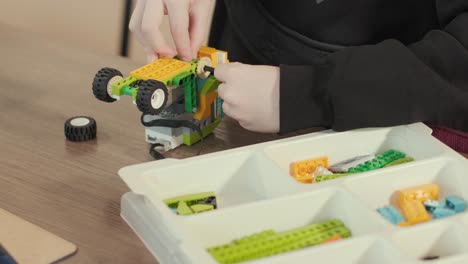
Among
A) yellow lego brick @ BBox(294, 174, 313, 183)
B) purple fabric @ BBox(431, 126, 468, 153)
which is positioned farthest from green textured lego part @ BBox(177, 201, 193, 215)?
purple fabric @ BBox(431, 126, 468, 153)

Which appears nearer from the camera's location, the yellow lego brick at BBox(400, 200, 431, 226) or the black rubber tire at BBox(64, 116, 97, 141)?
the yellow lego brick at BBox(400, 200, 431, 226)

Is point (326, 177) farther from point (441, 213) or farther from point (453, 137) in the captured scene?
Answer: point (453, 137)

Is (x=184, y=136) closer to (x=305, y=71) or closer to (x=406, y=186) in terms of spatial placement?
(x=305, y=71)

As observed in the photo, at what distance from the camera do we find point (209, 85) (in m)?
0.85

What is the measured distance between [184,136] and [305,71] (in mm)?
155

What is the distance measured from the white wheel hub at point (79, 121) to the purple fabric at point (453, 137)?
40 cm

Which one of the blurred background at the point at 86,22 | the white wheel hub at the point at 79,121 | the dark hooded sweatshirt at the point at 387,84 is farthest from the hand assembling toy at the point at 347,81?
the blurred background at the point at 86,22

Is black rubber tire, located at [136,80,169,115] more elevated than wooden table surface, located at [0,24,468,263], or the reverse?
black rubber tire, located at [136,80,169,115]

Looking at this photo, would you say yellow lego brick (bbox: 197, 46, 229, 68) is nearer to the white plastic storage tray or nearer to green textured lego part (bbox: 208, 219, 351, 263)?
the white plastic storage tray

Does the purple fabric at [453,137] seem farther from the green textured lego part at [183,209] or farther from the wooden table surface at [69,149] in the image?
the green textured lego part at [183,209]

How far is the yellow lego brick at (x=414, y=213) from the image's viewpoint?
26.7 inches

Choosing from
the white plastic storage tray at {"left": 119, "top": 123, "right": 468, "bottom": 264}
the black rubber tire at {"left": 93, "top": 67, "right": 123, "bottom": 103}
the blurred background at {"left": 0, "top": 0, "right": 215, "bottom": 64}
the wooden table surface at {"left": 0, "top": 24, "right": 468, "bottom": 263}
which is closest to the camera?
the white plastic storage tray at {"left": 119, "top": 123, "right": 468, "bottom": 264}

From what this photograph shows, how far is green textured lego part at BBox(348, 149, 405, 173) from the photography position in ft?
2.48

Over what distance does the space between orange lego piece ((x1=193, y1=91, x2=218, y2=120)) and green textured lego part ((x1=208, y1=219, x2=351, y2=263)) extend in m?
0.23
